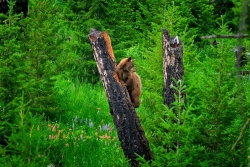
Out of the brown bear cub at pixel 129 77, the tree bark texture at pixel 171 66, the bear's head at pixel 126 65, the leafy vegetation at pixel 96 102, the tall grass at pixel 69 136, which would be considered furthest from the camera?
the bear's head at pixel 126 65

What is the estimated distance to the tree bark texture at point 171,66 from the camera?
17.4 feet

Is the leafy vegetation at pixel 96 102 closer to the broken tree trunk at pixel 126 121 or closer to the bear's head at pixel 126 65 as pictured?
the broken tree trunk at pixel 126 121

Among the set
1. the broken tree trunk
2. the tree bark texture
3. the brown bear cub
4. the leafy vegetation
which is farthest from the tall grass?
the tree bark texture

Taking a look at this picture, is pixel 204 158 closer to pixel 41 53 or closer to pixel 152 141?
pixel 152 141

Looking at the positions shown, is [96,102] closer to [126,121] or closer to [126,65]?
[126,65]

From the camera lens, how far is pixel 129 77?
20.6ft

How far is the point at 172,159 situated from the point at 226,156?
62cm

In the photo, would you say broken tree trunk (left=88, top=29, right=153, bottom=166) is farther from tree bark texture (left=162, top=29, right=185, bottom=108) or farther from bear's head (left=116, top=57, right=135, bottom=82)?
tree bark texture (left=162, top=29, right=185, bottom=108)

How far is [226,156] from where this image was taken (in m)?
4.77

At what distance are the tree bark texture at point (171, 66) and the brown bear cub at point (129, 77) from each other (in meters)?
0.60

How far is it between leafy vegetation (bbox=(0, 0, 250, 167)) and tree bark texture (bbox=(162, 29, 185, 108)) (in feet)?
0.43

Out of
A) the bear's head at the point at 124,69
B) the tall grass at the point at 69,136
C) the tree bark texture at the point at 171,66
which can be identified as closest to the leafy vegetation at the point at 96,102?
the tall grass at the point at 69,136

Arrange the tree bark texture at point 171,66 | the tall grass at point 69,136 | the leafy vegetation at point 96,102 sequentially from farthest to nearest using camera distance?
the tree bark texture at point 171,66 → the leafy vegetation at point 96,102 → the tall grass at point 69,136

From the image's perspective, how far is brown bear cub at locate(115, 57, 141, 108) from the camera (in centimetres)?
569
